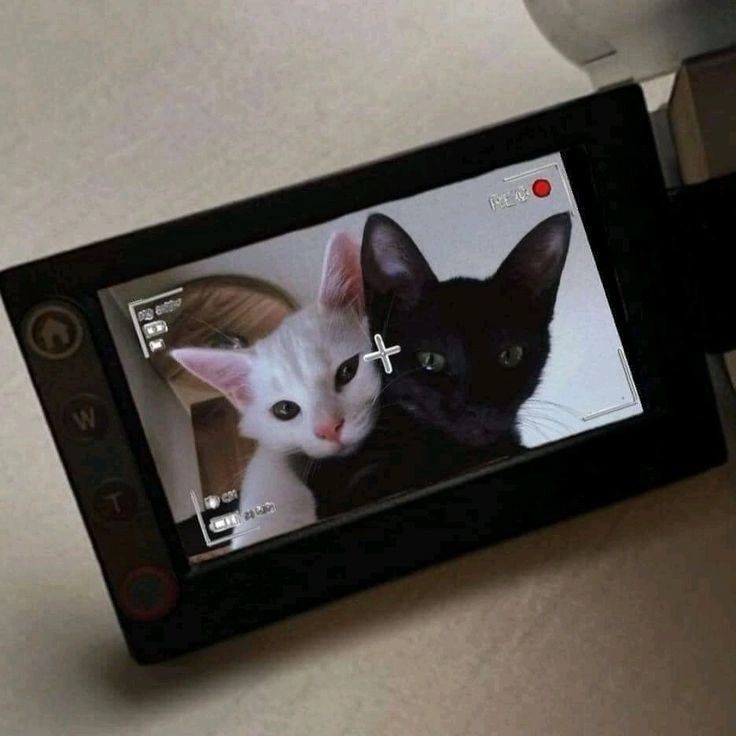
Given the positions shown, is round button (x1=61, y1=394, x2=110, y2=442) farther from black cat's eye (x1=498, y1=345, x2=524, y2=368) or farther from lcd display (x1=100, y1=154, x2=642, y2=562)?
black cat's eye (x1=498, y1=345, x2=524, y2=368)

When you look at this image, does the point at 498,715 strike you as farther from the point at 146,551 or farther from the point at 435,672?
the point at 146,551

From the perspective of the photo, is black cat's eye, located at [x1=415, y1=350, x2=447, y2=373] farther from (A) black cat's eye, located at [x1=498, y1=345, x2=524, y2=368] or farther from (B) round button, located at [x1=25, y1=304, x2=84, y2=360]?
(B) round button, located at [x1=25, y1=304, x2=84, y2=360]

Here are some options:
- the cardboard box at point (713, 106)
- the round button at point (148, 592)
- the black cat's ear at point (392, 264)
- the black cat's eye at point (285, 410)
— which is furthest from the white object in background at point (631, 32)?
the round button at point (148, 592)

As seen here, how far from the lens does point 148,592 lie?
1.78 feet

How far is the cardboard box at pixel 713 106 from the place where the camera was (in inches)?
21.1

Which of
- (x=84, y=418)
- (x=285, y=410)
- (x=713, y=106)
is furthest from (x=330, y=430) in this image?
(x=713, y=106)

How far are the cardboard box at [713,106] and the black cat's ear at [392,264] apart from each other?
163 mm

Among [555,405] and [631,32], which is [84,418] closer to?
[555,405]

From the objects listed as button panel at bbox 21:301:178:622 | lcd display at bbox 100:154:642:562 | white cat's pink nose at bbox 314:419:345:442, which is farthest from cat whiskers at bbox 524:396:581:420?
button panel at bbox 21:301:178:622

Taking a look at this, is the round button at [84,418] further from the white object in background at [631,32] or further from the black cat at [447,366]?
the white object in background at [631,32]

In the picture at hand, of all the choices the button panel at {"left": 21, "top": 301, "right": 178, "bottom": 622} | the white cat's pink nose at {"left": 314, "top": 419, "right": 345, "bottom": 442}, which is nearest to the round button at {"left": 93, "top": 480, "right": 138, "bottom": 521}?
the button panel at {"left": 21, "top": 301, "right": 178, "bottom": 622}

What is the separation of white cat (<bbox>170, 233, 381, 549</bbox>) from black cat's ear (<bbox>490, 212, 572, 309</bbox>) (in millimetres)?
82

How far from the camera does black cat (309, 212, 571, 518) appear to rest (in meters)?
0.54

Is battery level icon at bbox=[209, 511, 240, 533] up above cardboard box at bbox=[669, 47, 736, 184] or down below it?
below
